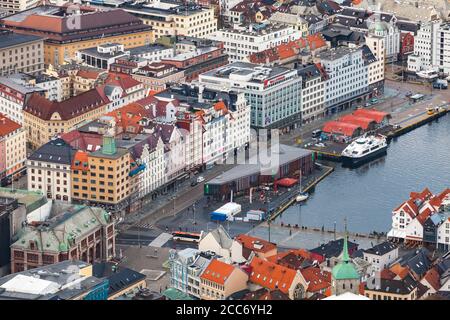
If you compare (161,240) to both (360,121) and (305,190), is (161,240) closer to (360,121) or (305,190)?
(305,190)

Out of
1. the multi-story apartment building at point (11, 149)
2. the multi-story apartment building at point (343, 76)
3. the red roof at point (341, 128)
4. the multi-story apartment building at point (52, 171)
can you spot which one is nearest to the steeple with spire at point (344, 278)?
the multi-story apartment building at point (52, 171)

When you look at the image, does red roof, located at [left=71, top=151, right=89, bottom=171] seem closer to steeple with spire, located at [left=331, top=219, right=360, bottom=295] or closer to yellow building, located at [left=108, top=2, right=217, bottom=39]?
steeple with spire, located at [left=331, top=219, right=360, bottom=295]

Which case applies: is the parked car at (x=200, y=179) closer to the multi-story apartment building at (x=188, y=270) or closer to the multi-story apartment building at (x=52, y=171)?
the multi-story apartment building at (x=52, y=171)

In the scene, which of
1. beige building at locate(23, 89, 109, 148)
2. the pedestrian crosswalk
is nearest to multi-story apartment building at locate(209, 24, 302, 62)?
beige building at locate(23, 89, 109, 148)

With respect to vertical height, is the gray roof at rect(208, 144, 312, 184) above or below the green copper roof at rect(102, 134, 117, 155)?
below

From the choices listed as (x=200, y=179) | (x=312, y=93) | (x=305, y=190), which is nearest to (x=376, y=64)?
(x=312, y=93)
